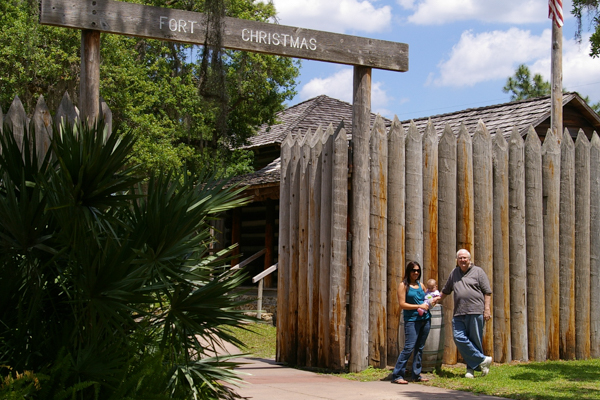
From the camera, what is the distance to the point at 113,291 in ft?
14.0

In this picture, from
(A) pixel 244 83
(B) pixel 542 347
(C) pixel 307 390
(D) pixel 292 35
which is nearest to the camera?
(C) pixel 307 390

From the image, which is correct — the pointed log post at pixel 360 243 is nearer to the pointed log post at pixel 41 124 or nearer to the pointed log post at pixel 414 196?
the pointed log post at pixel 414 196

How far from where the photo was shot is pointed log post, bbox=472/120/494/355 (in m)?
9.20

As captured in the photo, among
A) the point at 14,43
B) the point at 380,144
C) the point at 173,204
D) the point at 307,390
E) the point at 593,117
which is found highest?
the point at 14,43

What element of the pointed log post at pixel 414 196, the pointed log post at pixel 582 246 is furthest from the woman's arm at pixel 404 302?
the pointed log post at pixel 582 246

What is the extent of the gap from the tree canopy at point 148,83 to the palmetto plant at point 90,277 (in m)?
11.0

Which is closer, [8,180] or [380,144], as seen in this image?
[8,180]

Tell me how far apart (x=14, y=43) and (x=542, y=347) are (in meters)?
15.8

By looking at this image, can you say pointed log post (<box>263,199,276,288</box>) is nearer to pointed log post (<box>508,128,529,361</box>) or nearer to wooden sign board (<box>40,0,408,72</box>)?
pointed log post (<box>508,128,529,361</box>)

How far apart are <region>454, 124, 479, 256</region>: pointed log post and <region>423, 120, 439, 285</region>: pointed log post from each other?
36cm

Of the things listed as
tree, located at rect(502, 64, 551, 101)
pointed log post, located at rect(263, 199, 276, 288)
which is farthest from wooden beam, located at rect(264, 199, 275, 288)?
tree, located at rect(502, 64, 551, 101)

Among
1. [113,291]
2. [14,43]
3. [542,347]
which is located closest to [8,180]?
[113,291]

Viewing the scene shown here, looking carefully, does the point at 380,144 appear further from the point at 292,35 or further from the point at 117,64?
the point at 117,64

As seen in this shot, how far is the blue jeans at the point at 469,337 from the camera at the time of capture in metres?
8.25
